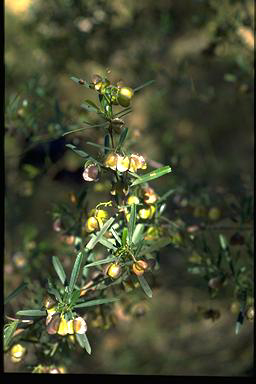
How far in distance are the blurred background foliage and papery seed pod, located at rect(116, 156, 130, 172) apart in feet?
1.43

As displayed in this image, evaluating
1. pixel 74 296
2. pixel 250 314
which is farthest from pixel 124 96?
pixel 250 314

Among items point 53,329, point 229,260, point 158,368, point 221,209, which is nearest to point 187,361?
point 158,368

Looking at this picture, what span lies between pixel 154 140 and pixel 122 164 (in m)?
2.00

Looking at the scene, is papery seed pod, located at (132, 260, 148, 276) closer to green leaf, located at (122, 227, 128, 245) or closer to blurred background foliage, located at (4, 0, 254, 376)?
green leaf, located at (122, 227, 128, 245)

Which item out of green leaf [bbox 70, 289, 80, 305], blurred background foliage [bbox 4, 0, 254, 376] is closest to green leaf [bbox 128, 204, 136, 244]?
green leaf [bbox 70, 289, 80, 305]

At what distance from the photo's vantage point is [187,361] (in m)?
2.18

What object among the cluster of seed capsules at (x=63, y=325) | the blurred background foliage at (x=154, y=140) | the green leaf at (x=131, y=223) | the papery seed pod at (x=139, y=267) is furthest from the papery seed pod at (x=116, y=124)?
the blurred background foliage at (x=154, y=140)

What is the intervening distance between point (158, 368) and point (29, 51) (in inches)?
63.7

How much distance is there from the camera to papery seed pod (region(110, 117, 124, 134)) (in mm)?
907

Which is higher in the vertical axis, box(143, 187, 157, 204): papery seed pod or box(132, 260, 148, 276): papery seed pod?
box(143, 187, 157, 204): papery seed pod

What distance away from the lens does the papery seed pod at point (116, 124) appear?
0.91m

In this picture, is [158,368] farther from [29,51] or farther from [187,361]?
[29,51]

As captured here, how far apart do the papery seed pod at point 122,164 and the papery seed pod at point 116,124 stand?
0.05 metres

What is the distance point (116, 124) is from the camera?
3.02 feet
